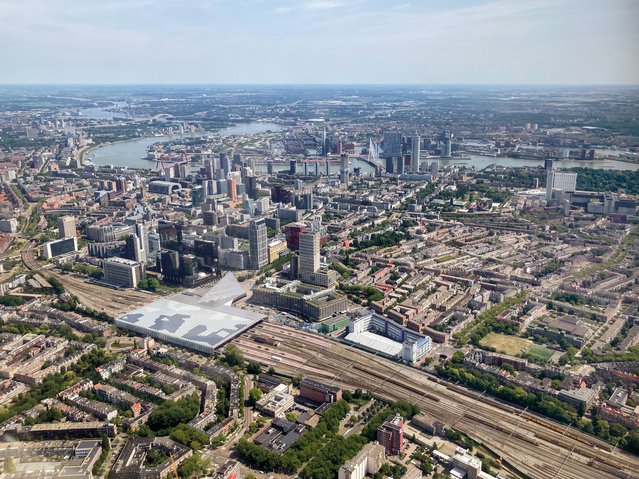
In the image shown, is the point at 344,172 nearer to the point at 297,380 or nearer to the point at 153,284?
the point at 153,284

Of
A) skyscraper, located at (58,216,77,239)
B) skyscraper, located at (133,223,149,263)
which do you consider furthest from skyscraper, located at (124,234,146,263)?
skyscraper, located at (58,216,77,239)

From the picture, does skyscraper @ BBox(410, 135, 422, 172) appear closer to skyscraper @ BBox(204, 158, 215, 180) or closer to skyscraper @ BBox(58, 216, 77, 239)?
skyscraper @ BBox(204, 158, 215, 180)

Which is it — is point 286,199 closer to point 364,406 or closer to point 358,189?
point 358,189

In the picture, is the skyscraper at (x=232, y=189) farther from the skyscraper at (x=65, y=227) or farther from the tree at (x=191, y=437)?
the tree at (x=191, y=437)

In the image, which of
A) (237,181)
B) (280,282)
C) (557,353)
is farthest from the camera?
(237,181)

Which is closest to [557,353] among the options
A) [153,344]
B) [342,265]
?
[342,265]

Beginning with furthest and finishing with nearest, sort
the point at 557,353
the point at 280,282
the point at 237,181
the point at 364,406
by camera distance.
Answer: the point at 237,181 → the point at 280,282 → the point at 557,353 → the point at 364,406
